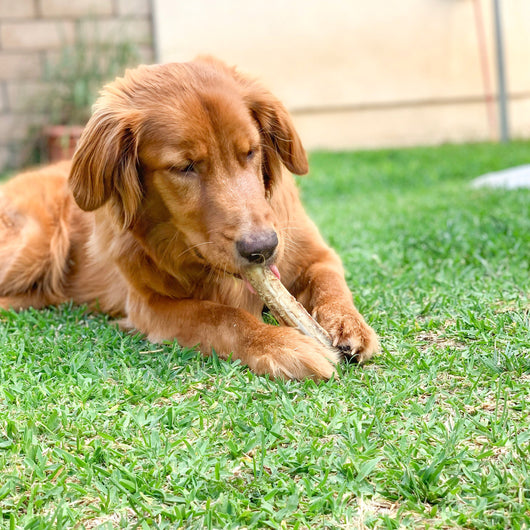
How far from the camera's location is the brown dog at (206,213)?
280 centimetres

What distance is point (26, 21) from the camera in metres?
10.0

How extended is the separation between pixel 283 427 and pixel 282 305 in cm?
73

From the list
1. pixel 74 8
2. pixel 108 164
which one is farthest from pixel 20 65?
pixel 108 164

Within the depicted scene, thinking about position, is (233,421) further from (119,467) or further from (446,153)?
(446,153)

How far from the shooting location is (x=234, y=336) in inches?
115

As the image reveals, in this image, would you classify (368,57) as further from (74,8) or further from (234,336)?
(234,336)

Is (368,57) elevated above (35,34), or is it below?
below

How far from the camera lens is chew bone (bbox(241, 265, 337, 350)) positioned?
283cm

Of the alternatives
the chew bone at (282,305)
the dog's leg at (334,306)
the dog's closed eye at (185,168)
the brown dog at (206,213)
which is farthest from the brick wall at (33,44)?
the chew bone at (282,305)

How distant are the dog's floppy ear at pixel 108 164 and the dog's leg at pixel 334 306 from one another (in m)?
0.90

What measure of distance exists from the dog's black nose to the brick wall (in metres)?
8.24

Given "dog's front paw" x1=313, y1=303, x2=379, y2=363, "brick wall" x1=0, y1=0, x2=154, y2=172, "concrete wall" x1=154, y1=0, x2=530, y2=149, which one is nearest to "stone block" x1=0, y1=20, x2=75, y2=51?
"brick wall" x1=0, y1=0, x2=154, y2=172

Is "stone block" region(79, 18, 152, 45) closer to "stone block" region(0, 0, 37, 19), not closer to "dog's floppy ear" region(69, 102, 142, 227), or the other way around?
"stone block" region(0, 0, 37, 19)

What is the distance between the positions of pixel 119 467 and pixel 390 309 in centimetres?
174
